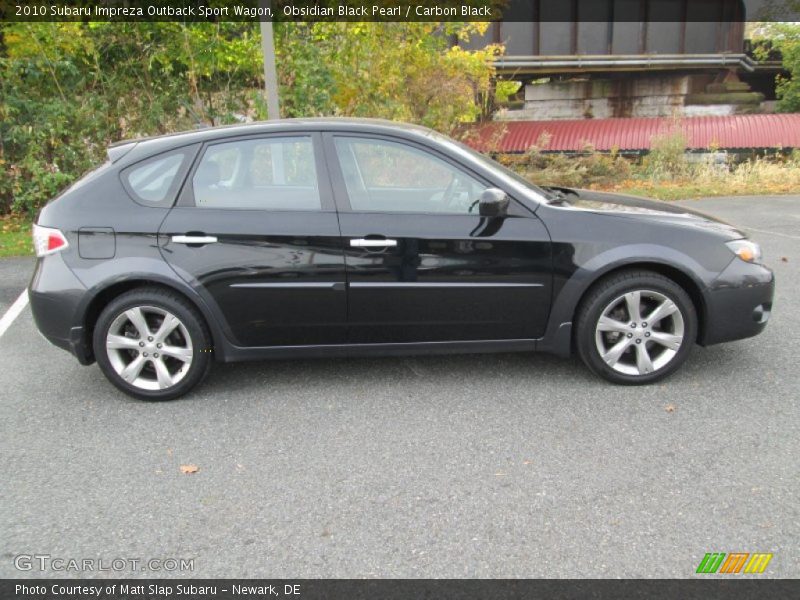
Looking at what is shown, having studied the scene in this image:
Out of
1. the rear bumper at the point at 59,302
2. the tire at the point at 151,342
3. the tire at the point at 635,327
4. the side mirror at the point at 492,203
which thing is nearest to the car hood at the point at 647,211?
the tire at the point at 635,327

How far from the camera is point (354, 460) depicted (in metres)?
3.32

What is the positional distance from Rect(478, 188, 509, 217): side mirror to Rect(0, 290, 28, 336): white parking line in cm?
409

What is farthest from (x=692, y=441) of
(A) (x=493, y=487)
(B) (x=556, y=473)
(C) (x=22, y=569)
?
(C) (x=22, y=569)

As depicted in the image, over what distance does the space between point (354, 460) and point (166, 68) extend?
348 inches

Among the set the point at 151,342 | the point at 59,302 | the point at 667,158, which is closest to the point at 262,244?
the point at 151,342

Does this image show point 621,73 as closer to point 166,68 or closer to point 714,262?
point 166,68

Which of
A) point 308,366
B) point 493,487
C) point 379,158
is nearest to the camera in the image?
point 493,487

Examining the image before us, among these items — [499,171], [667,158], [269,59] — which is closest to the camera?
[499,171]

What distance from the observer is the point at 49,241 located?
397cm

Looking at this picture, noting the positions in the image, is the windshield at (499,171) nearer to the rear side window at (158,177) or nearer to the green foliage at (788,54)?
the rear side window at (158,177)

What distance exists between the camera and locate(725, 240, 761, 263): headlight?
4.08 meters

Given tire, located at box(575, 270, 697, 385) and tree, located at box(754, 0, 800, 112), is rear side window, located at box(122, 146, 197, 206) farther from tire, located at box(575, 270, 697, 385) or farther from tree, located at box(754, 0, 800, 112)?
tree, located at box(754, 0, 800, 112)
